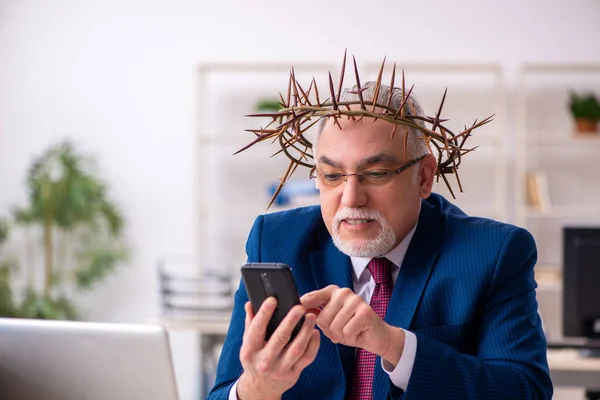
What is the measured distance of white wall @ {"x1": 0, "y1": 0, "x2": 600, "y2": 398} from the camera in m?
4.99

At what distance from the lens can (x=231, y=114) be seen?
508 cm

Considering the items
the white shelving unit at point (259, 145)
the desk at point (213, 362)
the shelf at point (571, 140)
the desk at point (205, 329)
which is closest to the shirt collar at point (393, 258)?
the desk at point (213, 362)

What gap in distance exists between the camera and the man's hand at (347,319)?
1.28 m

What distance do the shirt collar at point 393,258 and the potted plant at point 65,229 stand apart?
328cm

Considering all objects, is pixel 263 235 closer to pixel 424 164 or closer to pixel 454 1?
pixel 424 164

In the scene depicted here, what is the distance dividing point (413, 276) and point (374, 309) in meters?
0.10

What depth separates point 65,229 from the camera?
4.91 meters

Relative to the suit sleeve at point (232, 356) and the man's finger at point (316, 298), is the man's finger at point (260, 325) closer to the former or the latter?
the man's finger at point (316, 298)

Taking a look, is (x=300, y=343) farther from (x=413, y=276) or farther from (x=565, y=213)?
(x=565, y=213)

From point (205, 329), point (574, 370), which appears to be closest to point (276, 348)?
point (574, 370)

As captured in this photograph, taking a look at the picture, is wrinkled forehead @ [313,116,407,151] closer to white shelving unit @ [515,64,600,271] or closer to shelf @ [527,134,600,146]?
shelf @ [527,134,600,146]

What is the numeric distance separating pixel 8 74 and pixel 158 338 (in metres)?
4.23

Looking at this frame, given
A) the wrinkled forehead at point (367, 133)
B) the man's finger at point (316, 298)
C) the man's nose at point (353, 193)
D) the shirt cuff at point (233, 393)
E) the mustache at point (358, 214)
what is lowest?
the shirt cuff at point (233, 393)

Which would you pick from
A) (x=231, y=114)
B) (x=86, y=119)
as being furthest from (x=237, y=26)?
(x=86, y=119)
